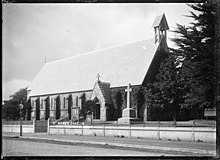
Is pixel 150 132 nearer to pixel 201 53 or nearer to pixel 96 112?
pixel 201 53


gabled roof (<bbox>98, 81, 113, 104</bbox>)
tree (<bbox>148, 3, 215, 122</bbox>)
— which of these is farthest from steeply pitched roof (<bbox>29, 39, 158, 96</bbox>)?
tree (<bbox>148, 3, 215, 122</bbox>)

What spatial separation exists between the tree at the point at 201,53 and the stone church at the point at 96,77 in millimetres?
10949

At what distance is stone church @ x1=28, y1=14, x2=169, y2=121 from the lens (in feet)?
78.7

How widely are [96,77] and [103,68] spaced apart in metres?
3.66

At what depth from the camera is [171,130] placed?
53.3 ft

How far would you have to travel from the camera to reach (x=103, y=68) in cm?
2339

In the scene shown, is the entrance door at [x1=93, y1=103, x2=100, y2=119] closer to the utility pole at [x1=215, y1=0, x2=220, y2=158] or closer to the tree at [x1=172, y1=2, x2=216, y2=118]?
the tree at [x1=172, y1=2, x2=216, y2=118]

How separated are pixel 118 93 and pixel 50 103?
9487mm

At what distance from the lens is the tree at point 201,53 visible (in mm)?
10023

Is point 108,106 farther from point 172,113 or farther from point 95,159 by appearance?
point 95,159

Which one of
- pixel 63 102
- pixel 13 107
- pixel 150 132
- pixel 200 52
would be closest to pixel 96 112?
pixel 63 102

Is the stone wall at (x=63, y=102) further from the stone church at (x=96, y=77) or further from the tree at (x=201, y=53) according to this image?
the tree at (x=201, y=53)

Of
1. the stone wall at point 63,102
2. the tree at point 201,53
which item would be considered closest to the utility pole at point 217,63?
the tree at point 201,53

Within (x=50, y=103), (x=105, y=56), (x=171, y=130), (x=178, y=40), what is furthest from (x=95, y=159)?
(x=50, y=103)
